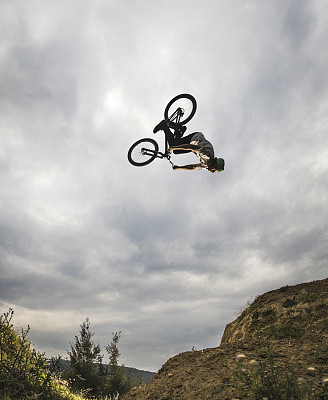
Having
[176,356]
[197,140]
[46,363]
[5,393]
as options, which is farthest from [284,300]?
[5,393]

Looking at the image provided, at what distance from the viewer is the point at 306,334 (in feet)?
31.8

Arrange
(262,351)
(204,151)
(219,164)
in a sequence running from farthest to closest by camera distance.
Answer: (219,164)
(204,151)
(262,351)

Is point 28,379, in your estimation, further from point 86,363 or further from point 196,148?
point 86,363

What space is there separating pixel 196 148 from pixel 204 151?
1.37 ft

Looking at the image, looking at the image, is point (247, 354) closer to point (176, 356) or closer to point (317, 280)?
point (176, 356)

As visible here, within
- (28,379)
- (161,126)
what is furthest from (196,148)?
(28,379)

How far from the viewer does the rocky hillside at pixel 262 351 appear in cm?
616

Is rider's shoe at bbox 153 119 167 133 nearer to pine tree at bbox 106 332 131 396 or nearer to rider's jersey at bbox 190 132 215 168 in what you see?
rider's jersey at bbox 190 132 215 168

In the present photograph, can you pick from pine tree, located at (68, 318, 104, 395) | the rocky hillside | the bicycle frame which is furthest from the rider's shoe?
pine tree, located at (68, 318, 104, 395)

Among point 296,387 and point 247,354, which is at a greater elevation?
point 247,354

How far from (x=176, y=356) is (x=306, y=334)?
171 inches

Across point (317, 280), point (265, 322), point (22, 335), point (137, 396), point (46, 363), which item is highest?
point (317, 280)

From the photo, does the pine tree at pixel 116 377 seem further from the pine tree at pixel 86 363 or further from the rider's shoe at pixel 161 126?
the rider's shoe at pixel 161 126

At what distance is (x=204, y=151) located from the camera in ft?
34.9
